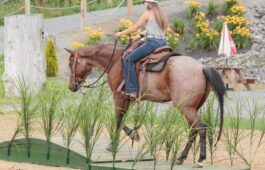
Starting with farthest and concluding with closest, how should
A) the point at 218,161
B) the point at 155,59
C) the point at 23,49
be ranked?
the point at 23,49, the point at 155,59, the point at 218,161

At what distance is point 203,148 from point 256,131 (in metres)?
4.04

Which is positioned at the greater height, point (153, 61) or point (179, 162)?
point (153, 61)

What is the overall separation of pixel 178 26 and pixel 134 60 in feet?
54.1

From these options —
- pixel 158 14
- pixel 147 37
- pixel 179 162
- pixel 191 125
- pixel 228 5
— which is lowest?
pixel 228 5

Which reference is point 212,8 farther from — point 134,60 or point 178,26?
point 134,60

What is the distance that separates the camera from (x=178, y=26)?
98.6 feet

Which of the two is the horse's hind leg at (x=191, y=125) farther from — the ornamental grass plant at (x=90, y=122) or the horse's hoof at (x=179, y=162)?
the ornamental grass plant at (x=90, y=122)

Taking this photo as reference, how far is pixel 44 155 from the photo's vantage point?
13.2 metres

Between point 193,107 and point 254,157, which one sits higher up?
point 193,107

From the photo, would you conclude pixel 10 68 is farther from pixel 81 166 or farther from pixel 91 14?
pixel 91 14

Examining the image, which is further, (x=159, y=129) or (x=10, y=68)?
(x=10, y=68)

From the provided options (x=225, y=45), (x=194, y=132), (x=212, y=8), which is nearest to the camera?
(x=194, y=132)

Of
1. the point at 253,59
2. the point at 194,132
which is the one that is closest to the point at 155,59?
the point at 194,132

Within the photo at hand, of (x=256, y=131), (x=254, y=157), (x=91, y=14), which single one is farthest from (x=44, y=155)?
(x=91, y=14)
